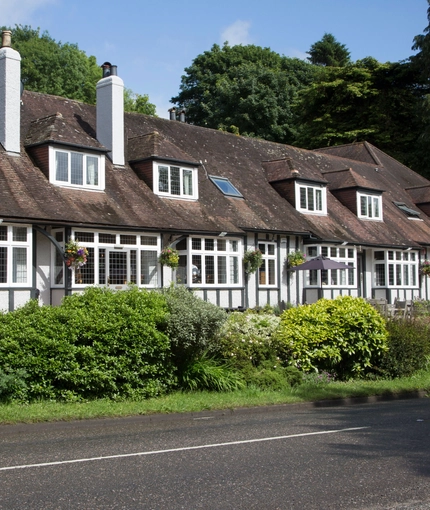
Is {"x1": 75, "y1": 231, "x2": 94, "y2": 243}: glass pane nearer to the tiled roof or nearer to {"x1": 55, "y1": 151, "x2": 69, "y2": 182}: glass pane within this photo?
the tiled roof

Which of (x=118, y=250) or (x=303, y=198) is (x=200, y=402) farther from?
(x=303, y=198)

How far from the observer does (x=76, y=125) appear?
25.2 meters

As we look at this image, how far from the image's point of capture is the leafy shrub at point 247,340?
15414 mm

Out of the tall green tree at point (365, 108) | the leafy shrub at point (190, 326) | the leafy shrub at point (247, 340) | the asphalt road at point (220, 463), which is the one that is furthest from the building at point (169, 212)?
the tall green tree at point (365, 108)

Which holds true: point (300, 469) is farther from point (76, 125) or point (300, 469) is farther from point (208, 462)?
point (76, 125)

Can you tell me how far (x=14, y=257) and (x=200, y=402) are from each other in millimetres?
9379

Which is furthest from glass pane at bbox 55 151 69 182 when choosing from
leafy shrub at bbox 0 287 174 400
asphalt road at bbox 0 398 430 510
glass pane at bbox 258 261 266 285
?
asphalt road at bbox 0 398 430 510

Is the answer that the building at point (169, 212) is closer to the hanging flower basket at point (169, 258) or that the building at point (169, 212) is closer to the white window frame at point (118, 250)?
the white window frame at point (118, 250)

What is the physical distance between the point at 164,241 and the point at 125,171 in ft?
11.1

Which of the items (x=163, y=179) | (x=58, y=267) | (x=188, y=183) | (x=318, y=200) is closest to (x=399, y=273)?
(x=318, y=200)

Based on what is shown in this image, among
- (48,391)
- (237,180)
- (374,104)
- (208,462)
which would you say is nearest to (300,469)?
(208,462)

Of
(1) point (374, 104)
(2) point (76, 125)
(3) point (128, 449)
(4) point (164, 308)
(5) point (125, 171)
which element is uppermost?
(1) point (374, 104)

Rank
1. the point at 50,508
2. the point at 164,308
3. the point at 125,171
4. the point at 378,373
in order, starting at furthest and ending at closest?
the point at 125,171
the point at 378,373
the point at 164,308
the point at 50,508

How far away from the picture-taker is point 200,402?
13.1m
